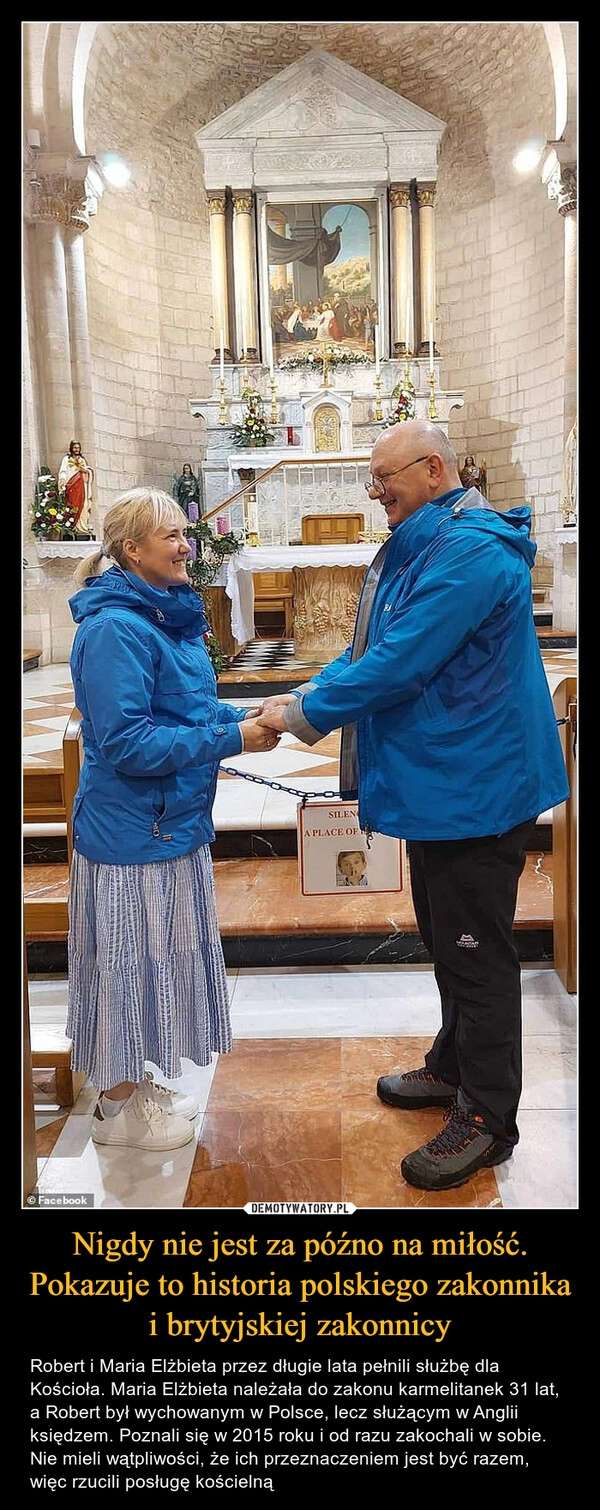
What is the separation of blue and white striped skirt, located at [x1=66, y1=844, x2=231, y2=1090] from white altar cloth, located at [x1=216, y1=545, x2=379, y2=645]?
589 centimetres

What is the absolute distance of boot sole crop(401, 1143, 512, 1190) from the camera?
2311 millimetres

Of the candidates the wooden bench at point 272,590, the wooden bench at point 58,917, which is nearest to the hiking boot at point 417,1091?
the wooden bench at point 58,917

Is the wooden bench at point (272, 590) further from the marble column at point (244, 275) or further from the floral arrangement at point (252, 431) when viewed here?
the marble column at point (244, 275)

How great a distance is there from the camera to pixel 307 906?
3.72 m

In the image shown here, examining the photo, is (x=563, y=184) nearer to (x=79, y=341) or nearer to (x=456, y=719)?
(x=79, y=341)

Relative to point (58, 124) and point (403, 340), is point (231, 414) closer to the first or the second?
point (403, 340)

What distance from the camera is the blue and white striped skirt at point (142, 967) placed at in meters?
2.29

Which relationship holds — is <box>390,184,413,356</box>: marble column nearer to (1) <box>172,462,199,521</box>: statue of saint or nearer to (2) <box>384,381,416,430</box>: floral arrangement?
(2) <box>384,381,416,430</box>: floral arrangement

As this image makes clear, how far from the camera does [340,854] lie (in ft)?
9.21

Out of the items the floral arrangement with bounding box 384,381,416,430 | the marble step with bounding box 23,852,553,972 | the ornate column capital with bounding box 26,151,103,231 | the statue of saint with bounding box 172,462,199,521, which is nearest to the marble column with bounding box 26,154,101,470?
the ornate column capital with bounding box 26,151,103,231

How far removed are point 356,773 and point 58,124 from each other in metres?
9.48

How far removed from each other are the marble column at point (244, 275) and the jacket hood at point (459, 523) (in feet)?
34.4

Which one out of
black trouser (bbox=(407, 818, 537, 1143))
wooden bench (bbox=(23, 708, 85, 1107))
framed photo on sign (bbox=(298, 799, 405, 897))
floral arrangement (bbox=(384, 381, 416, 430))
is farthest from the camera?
floral arrangement (bbox=(384, 381, 416, 430))
